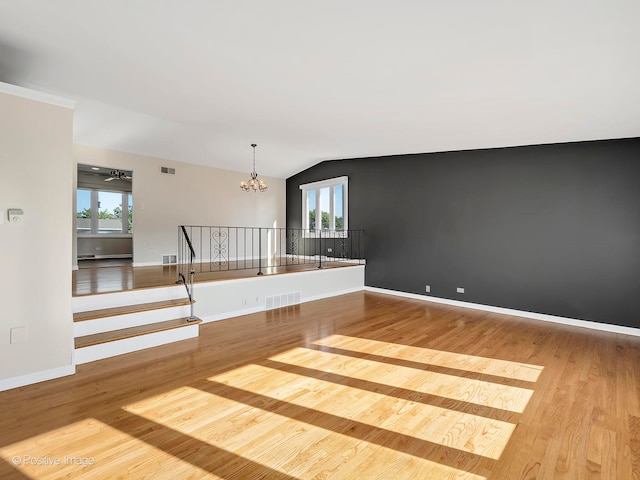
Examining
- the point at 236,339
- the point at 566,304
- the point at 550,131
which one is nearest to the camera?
the point at 236,339

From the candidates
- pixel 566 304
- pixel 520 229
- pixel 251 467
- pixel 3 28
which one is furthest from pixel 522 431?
pixel 3 28

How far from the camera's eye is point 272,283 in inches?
228

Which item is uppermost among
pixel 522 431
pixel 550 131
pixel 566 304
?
pixel 550 131

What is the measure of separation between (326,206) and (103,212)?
6652mm

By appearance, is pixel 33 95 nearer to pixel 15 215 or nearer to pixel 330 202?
pixel 15 215

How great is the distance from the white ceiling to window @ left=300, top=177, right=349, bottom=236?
3.10 meters

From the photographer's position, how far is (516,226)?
5.48 meters

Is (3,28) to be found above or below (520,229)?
above

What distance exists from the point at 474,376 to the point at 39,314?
13.7 feet

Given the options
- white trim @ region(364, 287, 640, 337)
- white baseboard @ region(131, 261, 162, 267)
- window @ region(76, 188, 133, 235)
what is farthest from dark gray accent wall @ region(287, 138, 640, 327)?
window @ region(76, 188, 133, 235)

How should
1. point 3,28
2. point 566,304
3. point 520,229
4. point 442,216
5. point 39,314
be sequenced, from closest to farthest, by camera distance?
point 3,28, point 39,314, point 566,304, point 520,229, point 442,216

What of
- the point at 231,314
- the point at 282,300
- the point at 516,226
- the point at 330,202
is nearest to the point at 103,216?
the point at 330,202

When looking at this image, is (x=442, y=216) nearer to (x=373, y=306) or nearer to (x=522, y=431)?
(x=373, y=306)

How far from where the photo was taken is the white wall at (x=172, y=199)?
Answer: 694cm
